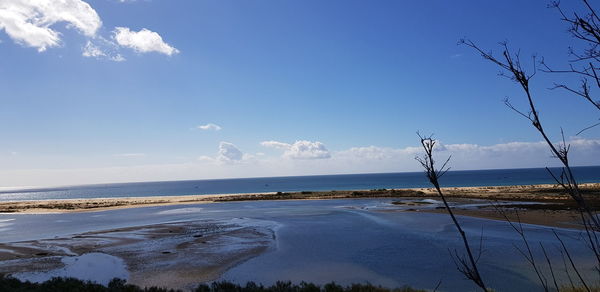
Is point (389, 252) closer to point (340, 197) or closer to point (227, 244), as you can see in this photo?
point (227, 244)

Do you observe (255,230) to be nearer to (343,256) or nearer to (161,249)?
(161,249)

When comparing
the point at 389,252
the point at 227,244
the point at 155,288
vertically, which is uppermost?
the point at 155,288

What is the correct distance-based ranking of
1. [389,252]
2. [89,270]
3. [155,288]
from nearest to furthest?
[155,288] → [89,270] → [389,252]

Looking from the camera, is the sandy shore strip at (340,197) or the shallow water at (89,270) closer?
the shallow water at (89,270)

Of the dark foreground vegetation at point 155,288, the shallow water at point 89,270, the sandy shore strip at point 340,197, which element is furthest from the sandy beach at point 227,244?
the sandy shore strip at point 340,197

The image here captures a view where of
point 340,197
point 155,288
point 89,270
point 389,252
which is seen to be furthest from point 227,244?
point 340,197

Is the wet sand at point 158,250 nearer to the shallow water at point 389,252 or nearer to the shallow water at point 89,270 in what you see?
the shallow water at point 89,270

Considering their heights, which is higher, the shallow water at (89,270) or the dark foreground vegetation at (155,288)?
the dark foreground vegetation at (155,288)

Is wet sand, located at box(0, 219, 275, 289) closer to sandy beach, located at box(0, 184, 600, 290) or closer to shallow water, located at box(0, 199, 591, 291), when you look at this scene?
sandy beach, located at box(0, 184, 600, 290)

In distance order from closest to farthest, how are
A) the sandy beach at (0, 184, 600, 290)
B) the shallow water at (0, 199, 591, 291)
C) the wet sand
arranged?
the shallow water at (0, 199, 591, 291), the sandy beach at (0, 184, 600, 290), the wet sand

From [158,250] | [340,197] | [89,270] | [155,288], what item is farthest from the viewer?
[340,197]

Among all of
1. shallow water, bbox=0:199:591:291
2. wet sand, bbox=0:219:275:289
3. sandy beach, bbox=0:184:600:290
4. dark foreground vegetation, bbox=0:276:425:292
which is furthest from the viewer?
wet sand, bbox=0:219:275:289

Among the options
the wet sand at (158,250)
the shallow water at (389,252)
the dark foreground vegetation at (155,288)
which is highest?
the dark foreground vegetation at (155,288)

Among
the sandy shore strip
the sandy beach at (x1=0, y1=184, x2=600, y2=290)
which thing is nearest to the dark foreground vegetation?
the sandy beach at (x1=0, y1=184, x2=600, y2=290)
